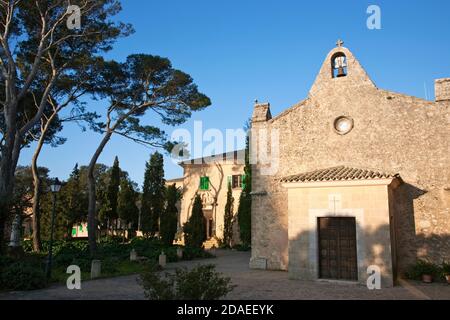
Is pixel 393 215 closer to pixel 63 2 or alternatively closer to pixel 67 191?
pixel 63 2

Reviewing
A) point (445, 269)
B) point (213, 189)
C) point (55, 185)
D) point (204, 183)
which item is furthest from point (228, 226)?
point (445, 269)

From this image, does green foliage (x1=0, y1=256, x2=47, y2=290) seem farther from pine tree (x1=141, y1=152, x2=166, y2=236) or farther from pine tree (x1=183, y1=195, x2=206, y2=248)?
pine tree (x1=141, y1=152, x2=166, y2=236)

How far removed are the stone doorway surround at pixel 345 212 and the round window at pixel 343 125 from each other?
6.35 feet

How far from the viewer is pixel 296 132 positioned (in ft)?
52.2

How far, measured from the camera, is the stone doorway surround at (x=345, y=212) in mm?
11797

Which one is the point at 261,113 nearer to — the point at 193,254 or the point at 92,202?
the point at 193,254

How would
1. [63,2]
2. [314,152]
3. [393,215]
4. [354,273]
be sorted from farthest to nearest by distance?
[63,2] < [314,152] < [393,215] < [354,273]

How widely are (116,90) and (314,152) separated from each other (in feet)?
44.9

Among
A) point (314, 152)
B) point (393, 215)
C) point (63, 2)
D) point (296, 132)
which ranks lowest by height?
point (393, 215)

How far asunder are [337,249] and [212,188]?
20455 millimetres

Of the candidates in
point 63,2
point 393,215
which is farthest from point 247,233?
point 63,2

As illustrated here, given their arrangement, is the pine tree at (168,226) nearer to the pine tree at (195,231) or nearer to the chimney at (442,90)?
the pine tree at (195,231)

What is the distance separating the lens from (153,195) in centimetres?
3262
